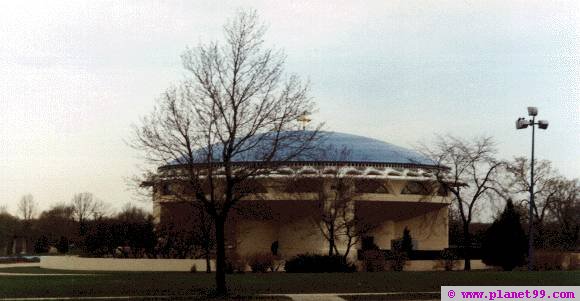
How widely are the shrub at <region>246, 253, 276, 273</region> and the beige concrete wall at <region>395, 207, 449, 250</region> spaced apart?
721 inches

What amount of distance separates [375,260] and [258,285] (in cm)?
1695

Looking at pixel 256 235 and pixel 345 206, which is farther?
pixel 256 235

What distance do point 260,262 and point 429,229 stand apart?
2077 cm

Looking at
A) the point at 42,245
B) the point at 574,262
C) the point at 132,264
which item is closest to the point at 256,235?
the point at 132,264

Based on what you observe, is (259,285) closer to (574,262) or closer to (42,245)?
(574,262)

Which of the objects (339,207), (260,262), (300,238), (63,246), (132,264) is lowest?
(63,246)

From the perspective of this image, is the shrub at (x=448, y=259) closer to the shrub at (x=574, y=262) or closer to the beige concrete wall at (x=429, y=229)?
the shrub at (x=574, y=262)

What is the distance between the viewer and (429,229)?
5919 centimetres

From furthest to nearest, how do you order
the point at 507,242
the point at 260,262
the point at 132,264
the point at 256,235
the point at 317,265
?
the point at 256,235 → the point at 132,264 → the point at 507,242 → the point at 260,262 → the point at 317,265

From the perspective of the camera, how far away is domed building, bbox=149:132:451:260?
4688 cm

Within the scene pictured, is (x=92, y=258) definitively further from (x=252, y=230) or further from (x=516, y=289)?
(x=516, y=289)

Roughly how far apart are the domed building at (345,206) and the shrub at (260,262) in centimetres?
275

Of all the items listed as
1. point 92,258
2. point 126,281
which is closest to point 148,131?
point 126,281

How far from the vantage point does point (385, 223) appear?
5825 centimetres
